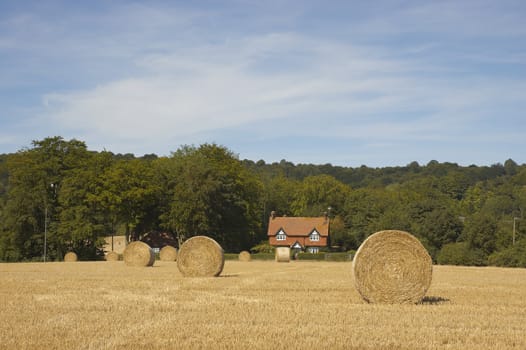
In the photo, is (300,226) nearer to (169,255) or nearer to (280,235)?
(280,235)

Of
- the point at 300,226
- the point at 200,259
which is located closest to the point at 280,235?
the point at 300,226

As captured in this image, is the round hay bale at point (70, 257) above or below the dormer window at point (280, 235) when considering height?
below

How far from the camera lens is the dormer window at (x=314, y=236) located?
96562mm

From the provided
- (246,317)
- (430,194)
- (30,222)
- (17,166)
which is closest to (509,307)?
(246,317)

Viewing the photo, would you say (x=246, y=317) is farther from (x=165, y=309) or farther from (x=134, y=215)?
(x=134, y=215)

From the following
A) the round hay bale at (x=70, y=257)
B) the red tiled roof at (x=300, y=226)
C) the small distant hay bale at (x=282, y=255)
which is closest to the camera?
the small distant hay bale at (x=282, y=255)

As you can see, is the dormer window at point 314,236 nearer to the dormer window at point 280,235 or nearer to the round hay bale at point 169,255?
the dormer window at point 280,235

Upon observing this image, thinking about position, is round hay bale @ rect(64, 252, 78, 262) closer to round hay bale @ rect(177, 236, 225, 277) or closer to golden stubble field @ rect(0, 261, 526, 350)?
round hay bale @ rect(177, 236, 225, 277)

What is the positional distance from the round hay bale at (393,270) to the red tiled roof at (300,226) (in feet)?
250

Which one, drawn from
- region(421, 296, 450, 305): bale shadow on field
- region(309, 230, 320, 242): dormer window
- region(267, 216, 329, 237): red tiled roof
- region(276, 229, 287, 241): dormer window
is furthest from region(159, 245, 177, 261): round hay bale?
region(309, 230, 320, 242): dormer window

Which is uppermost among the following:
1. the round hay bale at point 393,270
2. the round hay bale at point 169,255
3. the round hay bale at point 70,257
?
the round hay bale at point 393,270

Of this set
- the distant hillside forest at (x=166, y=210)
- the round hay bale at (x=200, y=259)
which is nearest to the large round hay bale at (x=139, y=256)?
the round hay bale at (x=200, y=259)

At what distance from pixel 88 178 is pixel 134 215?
8.88 metres

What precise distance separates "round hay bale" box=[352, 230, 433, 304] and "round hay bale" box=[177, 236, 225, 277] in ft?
39.4
